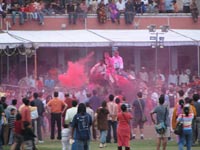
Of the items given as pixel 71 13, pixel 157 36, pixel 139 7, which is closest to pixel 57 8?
pixel 71 13

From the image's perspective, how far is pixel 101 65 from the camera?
163 ft

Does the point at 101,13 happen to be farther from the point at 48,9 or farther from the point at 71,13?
the point at 48,9

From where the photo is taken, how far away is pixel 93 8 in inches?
2092

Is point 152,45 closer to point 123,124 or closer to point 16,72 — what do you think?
point 16,72

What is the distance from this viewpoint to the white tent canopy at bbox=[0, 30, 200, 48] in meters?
48.7

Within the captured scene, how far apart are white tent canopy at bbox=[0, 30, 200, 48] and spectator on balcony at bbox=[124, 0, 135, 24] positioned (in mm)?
590

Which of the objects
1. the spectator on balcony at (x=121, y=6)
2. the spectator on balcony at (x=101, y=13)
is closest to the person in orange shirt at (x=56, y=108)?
the spectator on balcony at (x=101, y=13)

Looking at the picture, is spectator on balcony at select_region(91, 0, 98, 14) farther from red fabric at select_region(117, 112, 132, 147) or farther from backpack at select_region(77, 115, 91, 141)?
backpack at select_region(77, 115, 91, 141)

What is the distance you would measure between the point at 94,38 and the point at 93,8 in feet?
10.4

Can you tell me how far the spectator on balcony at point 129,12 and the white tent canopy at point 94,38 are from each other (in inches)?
23.2

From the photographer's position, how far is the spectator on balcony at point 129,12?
52.9 meters

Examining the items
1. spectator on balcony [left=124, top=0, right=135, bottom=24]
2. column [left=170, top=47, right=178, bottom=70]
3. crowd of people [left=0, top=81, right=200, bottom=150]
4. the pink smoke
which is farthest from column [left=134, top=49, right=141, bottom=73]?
crowd of people [left=0, top=81, right=200, bottom=150]

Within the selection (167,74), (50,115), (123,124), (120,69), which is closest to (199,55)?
(167,74)

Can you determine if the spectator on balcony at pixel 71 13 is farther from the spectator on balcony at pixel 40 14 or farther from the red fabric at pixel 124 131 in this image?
the red fabric at pixel 124 131
